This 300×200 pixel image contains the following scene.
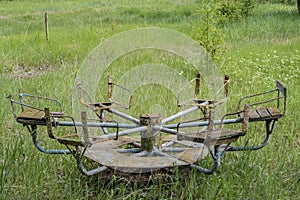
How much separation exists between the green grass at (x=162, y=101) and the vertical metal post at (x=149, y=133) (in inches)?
8.0

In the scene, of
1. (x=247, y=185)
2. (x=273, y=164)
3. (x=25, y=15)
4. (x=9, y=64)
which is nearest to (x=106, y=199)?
(x=247, y=185)

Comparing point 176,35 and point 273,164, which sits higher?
point 176,35

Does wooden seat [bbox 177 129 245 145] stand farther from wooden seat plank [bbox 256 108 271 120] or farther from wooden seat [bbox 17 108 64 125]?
wooden seat [bbox 17 108 64 125]

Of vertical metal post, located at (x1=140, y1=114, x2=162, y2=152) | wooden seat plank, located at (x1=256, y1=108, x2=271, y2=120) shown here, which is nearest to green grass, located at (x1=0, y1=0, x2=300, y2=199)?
vertical metal post, located at (x1=140, y1=114, x2=162, y2=152)

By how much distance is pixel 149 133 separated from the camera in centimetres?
245

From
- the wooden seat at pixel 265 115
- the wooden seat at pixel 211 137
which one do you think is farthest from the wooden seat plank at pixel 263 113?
the wooden seat at pixel 211 137

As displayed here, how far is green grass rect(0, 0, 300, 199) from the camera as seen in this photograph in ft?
8.32

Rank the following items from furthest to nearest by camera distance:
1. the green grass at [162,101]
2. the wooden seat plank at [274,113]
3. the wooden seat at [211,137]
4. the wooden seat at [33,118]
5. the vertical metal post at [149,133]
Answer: the green grass at [162,101], the vertical metal post at [149,133], the wooden seat plank at [274,113], the wooden seat at [33,118], the wooden seat at [211,137]

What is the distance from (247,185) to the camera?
100 inches

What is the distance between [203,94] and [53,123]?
2.30 metres

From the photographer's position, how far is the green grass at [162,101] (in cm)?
254

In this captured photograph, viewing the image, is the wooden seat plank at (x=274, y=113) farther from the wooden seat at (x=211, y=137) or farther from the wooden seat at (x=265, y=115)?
the wooden seat at (x=211, y=137)

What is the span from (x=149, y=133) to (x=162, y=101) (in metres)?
1.53

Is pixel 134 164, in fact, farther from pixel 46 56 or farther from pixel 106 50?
pixel 46 56
